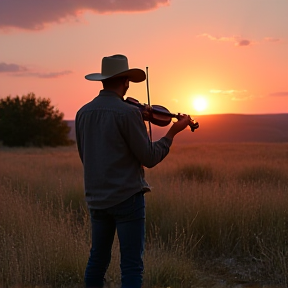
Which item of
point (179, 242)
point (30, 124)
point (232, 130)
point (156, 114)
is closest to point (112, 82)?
point (156, 114)

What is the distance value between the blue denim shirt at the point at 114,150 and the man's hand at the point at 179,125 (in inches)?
4.5

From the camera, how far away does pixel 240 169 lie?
1315cm

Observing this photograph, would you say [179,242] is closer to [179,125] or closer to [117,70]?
[179,125]

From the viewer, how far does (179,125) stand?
3.45 metres

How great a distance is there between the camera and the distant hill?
95050 mm

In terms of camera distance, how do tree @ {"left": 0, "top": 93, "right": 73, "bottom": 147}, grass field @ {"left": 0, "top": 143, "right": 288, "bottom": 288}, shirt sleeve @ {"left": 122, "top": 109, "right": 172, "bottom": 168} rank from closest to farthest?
shirt sleeve @ {"left": 122, "top": 109, "right": 172, "bottom": 168} < grass field @ {"left": 0, "top": 143, "right": 288, "bottom": 288} < tree @ {"left": 0, "top": 93, "right": 73, "bottom": 147}

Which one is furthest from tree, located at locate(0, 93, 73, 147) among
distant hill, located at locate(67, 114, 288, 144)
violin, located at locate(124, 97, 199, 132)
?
violin, located at locate(124, 97, 199, 132)

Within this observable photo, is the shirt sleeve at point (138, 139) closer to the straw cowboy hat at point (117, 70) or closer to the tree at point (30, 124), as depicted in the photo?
the straw cowboy hat at point (117, 70)

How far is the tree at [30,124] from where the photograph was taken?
46.6m

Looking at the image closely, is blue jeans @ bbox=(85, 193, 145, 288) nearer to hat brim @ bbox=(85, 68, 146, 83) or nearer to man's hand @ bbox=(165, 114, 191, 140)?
man's hand @ bbox=(165, 114, 191, 140)

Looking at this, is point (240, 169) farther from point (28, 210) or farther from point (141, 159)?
point (141, 159)

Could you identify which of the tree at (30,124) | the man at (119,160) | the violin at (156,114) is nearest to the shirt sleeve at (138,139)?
the man at (119,160)

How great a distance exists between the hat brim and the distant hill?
8388 cm

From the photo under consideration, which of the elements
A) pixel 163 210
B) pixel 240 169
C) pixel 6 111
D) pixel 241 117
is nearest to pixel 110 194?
pixel 163 210
